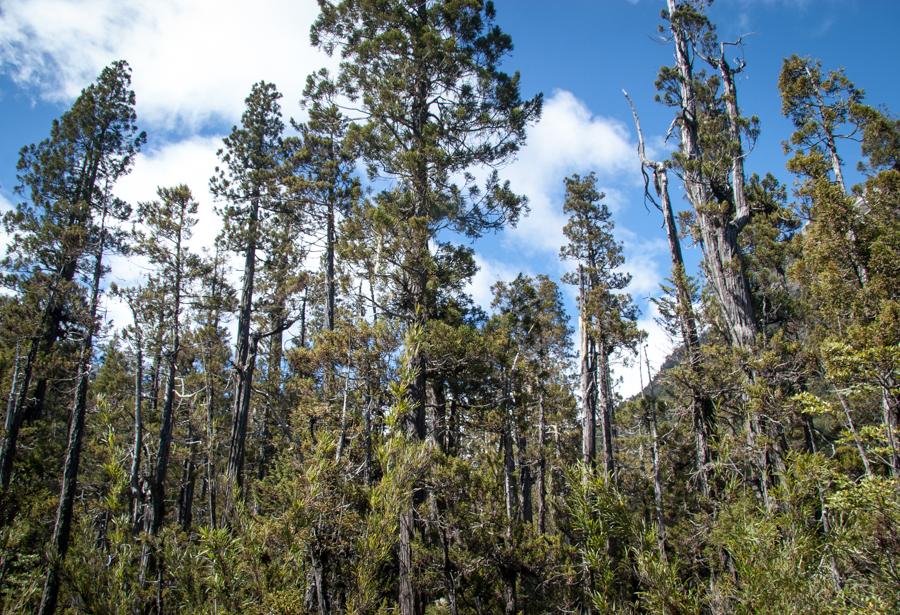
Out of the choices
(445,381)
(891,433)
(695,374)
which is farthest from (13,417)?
(891,433)

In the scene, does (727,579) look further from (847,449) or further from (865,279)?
(847,449)

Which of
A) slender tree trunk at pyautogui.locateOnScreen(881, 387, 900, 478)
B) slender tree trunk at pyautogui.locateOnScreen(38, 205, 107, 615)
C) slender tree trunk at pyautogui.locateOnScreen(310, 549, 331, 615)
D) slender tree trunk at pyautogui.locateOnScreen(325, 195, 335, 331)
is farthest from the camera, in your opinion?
slender tree trunk at pyautogui.locateOnScreen(325, 195, 335, 331)

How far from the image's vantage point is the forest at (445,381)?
318 centimetres

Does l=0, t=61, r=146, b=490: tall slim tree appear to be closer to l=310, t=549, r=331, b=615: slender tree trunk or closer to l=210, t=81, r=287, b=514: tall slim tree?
l=210, t=81, r=287, b=514: tall slim tree

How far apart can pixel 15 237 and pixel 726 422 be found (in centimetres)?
2093

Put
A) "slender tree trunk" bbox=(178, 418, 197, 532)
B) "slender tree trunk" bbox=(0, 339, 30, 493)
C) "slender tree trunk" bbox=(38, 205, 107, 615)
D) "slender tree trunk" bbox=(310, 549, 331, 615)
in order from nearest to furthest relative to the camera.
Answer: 1. "slender tree trunk" bbox=(310, 549, 331, 615)
2. "slender tree trunk" bbox=(38, 205, 107, 615)
3. "slender tree trunk" bbox=(0, 339, 30, 493)
4. "slender tree trunk" bbox=(178, 418, 197, 532)

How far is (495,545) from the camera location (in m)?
6.94

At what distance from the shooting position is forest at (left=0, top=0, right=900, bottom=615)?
3178 mm

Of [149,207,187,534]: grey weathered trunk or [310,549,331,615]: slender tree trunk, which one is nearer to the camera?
[310,549,331,615]: slender tree trunk

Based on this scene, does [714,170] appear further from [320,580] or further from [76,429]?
[76,429]

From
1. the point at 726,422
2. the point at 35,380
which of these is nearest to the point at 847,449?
the point at 726,422

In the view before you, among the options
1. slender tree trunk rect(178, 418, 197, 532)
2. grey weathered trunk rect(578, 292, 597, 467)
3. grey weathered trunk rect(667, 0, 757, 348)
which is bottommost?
slender tree trunk rect(178, 418, 197, 532)

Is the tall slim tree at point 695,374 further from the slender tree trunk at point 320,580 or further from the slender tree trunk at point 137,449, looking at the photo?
the slender tree trunk at point 137,449

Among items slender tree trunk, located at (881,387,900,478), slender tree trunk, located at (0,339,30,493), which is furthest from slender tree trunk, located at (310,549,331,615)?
slender tree trunk, located at (0,339,30,493)
